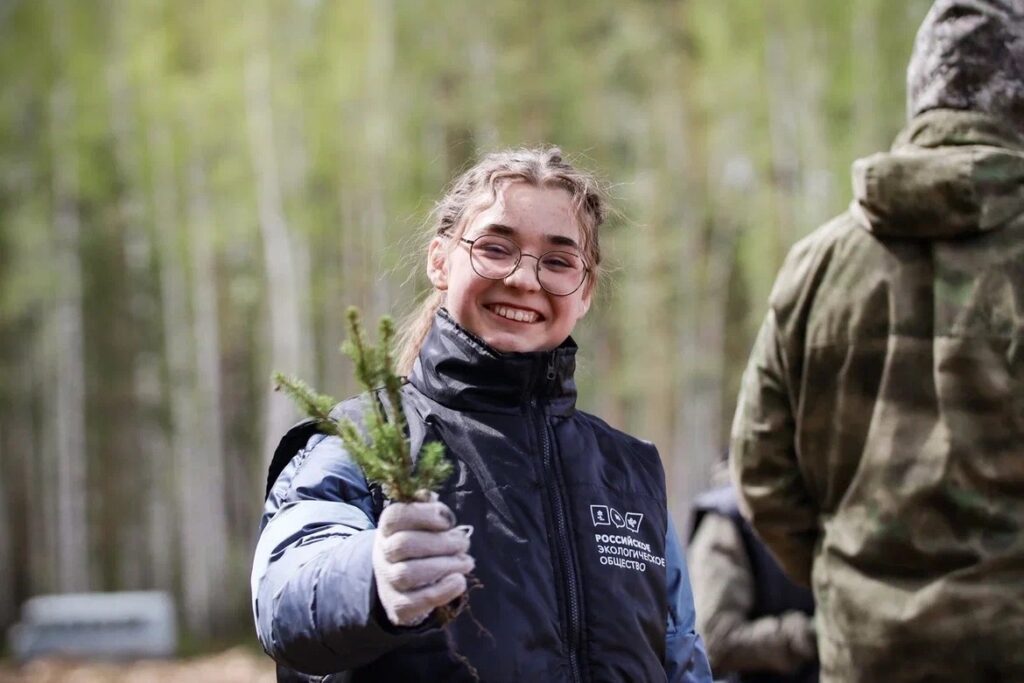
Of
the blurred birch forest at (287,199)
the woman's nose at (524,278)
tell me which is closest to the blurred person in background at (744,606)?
the woman's nose at (524,278)

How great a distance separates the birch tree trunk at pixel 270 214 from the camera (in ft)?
31.8

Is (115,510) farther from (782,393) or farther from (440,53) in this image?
(782,393)

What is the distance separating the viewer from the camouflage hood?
2145mm

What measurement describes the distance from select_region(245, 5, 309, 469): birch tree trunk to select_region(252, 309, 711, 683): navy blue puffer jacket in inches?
326

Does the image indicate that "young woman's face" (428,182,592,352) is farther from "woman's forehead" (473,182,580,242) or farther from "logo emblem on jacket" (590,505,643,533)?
"logo emblem on jacket" (590,505,643,533)

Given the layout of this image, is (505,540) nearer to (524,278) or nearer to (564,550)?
(564,550)

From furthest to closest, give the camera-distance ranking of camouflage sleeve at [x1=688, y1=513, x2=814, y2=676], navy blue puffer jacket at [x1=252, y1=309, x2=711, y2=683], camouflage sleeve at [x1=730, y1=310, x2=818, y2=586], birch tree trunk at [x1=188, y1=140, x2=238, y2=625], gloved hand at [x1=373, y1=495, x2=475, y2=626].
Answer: birch tree trunk at [x1=188, y1=140, x2=238, y2=625] < camouflage sleeve at [x1=688, y1=513, x2=814, y2=676] < camouflage sleeve at [x1=730, y1=310, x2=818, y2=586] < navy blue puffer jacket at [x1=252, y1=309, x2=711, y2=683] < gloved hand at [x1=373, y1=495, x2=475, y2=626]

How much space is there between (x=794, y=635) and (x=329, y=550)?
1933mm

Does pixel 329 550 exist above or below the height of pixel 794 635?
above

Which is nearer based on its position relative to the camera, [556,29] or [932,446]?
[932,446]

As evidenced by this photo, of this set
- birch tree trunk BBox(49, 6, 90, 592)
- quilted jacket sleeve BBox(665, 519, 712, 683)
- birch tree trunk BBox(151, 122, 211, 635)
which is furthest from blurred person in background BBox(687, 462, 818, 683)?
birch tree trunk BBox(49, 6, 90, 592)

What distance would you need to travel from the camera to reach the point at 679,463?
9.45m

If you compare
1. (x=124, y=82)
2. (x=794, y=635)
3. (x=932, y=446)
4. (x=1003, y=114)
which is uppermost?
(x=124, y=82)

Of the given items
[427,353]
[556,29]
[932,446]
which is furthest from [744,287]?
[427,353]
